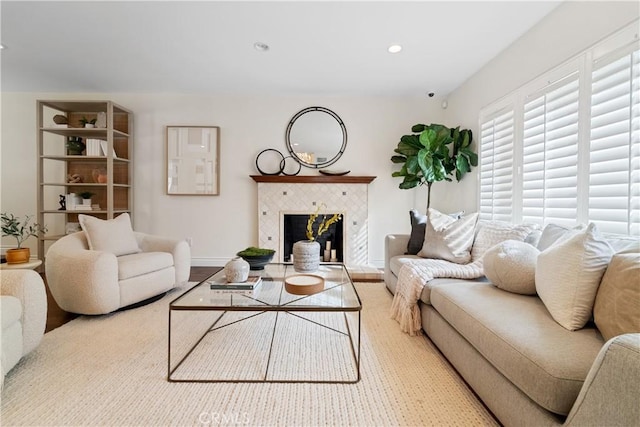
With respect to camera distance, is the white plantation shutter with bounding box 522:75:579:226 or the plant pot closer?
the white plantation shutter with bounding box 522:75:579:226

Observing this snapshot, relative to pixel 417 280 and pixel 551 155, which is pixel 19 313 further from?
pixel 551 155

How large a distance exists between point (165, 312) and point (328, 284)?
1.48 metres

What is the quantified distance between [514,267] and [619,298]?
0.54 metres

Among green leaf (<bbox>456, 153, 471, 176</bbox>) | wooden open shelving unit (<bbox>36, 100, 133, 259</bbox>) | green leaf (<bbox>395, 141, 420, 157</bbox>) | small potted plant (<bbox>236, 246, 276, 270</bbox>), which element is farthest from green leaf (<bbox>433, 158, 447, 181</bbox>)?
wooden open shelving unit (<bbox>36, 100, 133, 259</bbox>)

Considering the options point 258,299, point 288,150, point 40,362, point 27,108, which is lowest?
point 40,362

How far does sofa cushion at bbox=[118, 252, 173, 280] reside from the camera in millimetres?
2381

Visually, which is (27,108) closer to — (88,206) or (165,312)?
(88,206)

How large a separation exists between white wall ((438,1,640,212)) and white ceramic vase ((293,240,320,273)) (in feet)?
7.30

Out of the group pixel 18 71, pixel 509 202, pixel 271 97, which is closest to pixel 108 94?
pixel 18 71

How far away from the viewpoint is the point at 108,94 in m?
4.13

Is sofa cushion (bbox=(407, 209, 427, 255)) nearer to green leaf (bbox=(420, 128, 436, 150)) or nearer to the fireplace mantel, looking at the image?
green leaf (bbox=(420, 128, 436, 150))

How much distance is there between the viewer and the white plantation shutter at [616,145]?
1627mm

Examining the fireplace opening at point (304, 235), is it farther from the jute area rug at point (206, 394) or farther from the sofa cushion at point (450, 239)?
the jute area rug at point (206, 394)

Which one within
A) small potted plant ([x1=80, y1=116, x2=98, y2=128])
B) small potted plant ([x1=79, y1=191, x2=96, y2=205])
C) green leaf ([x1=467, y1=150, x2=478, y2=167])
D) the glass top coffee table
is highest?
small potted plant ([x1=80, y1=116, x2=98, y2=128])
